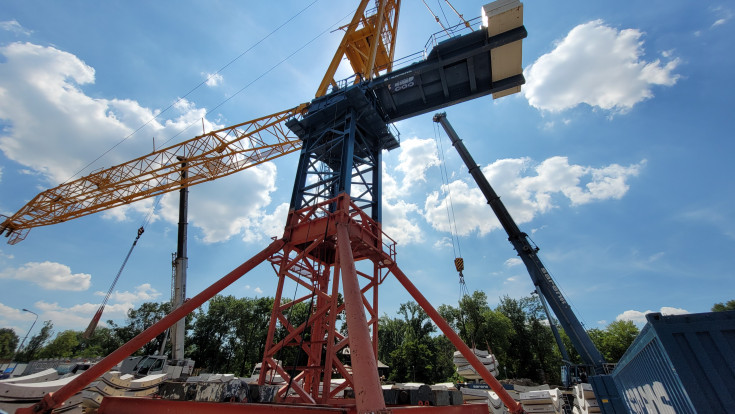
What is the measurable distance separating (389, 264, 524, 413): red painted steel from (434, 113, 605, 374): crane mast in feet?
35.5

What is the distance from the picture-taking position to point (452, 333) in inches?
372

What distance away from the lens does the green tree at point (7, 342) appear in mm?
65250

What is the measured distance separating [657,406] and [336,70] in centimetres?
1780

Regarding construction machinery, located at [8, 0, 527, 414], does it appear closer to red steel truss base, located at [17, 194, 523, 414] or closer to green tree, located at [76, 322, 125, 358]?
red steel truss base, located at [17, 194, 523, 414]

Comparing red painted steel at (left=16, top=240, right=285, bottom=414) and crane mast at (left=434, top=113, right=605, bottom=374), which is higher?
crane mast at (left=434, top=113, right=605, bottom=374)

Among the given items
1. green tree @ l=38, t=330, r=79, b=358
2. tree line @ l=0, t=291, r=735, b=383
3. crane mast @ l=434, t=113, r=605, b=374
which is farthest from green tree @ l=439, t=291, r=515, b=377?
green tree @ l=38, t=330, r=79, b=358

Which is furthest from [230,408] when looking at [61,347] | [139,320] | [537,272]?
[61,347]

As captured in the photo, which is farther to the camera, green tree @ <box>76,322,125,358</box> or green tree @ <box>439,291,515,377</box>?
green tree @ <box>76,322,125,358</box>

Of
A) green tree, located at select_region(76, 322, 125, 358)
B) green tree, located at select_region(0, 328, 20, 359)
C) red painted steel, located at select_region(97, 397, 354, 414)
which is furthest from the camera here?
green tree, located at select_region(0, 328, 20, 359)

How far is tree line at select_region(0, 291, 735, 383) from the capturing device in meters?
37.6

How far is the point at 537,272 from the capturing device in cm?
1820

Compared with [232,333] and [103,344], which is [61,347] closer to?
[103,344]

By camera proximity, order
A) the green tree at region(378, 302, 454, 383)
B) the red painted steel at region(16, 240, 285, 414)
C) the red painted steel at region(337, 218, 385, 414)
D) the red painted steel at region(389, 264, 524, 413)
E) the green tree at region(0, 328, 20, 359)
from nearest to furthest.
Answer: the red painted steel at region(337, 218, 385, 414) < the red painted steel at region(16, 240, 285, 414) < the red painted steel at region(389, 264, 524, 413) < the green tree at region(378, 302, 454, 383) < the green tree at region(0, 328, 20, 359)

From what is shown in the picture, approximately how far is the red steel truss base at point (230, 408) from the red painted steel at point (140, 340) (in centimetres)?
74
